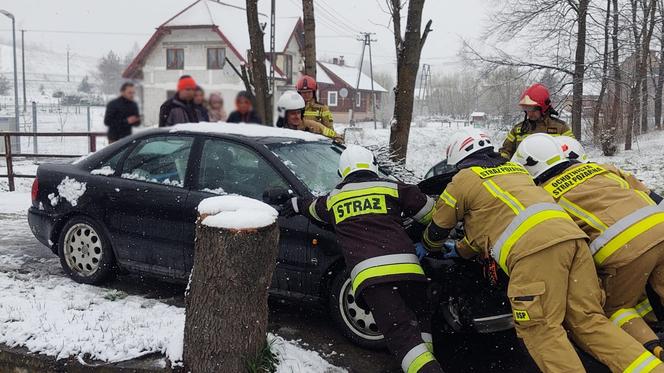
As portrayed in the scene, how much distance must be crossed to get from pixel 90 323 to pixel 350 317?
1.74m

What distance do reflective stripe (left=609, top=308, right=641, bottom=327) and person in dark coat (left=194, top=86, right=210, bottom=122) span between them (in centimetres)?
431

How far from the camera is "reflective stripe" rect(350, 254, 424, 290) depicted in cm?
330

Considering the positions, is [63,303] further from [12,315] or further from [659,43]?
[659,43]

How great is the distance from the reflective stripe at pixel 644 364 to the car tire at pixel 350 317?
4.85ft

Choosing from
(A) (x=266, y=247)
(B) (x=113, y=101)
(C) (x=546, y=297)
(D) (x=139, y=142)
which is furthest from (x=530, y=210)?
(B) (x=113, y=101)

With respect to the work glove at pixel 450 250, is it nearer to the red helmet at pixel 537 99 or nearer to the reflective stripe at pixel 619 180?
the reflective stripe at pixel 619 180

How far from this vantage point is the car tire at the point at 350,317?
3.71 m

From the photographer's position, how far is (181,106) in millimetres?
5953

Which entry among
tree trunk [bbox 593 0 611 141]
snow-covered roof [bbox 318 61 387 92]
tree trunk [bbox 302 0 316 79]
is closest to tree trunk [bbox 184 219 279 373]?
tree trunk [bbox 302 0 316 79]

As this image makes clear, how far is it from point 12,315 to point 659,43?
77.2ft

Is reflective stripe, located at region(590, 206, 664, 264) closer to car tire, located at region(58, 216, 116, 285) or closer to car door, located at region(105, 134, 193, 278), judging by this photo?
car door, located at region(105, 134, 193, 278)

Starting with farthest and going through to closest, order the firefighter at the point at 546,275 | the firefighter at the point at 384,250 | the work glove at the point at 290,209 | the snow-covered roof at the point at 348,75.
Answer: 1. the snow-covered roof at the point at 348,75
2. the work glove at the point at 290,209
3. the firefighter at the point at 384,250
4. the firefighter at the point at 546,275

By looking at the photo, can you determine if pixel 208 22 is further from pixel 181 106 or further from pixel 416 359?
pixel 416 359

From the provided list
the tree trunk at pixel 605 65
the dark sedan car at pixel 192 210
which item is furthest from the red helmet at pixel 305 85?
the tree trunk at pixel 605 65
